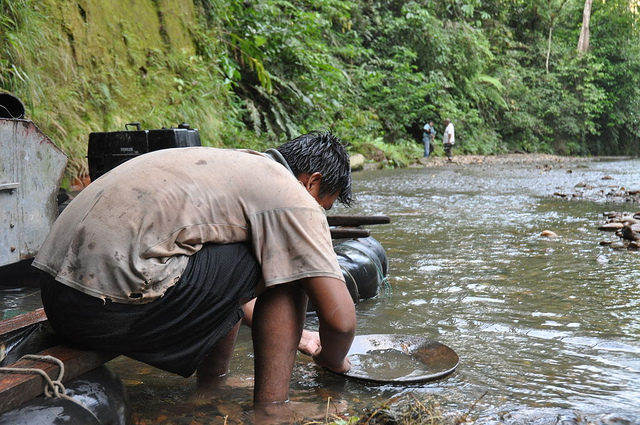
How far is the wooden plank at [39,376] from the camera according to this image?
178 centimetres

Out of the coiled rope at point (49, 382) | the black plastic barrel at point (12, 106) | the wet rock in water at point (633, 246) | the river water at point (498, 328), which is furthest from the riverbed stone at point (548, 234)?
→ the coiled rope at point (49, 382)

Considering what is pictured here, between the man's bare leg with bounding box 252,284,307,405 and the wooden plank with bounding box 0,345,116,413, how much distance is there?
510 millimetres

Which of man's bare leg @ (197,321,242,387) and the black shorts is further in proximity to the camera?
man's bare leg @ (197,321,242,387)

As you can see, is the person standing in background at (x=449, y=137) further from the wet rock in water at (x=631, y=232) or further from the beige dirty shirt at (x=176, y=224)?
the beige dirty shirt at (x=176, y=224)

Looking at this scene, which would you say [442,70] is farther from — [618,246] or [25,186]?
[25,186]

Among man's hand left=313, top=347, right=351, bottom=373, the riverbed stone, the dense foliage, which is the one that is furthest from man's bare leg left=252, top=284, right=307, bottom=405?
the dense foliage

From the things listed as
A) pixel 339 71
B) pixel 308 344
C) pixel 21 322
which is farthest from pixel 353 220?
pixel 339 71

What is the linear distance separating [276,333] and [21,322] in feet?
3.18

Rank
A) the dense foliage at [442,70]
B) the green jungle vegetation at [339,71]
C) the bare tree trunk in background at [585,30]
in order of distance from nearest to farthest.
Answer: the green jungle vegetation at [339,71] → the dense foliage at [442,70] → the bare tree trunk in background at [585,30]

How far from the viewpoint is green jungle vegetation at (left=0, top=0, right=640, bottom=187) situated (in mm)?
7578

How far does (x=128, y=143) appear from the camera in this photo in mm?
4426

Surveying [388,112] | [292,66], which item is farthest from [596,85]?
[292,66]

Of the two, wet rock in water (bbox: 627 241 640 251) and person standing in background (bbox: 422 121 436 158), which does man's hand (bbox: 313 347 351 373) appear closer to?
wet rock in water (bbox: 627 241 640 251)

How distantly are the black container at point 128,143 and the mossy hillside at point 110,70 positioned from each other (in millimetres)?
1573
